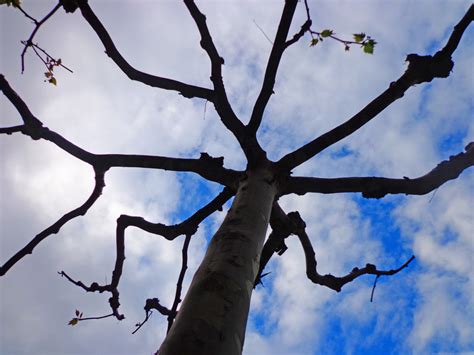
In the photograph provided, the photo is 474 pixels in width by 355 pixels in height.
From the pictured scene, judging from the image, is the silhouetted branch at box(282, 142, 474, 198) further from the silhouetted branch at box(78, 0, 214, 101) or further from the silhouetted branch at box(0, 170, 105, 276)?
the silhouetted branch at box(0, 170, 105, 276)

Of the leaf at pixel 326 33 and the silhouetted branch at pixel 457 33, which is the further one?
the leaf at pixel 326 33

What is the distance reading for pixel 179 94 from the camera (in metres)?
4.77

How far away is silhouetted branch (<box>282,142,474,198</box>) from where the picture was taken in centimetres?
433

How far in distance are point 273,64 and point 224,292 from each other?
3.11m

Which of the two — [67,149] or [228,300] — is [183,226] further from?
[228,300]

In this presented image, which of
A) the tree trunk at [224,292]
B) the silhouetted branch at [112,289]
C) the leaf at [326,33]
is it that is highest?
the leaf at [326,33]

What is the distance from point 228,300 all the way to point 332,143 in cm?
288

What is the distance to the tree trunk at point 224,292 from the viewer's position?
65.9 inches

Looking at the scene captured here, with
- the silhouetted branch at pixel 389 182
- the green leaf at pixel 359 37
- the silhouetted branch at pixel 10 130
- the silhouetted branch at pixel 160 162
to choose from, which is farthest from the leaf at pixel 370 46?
the silhouetted branch at pixel 10 130

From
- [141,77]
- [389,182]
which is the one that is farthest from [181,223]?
[389,182]

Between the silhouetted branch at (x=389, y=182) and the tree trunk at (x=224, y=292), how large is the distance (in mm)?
1484

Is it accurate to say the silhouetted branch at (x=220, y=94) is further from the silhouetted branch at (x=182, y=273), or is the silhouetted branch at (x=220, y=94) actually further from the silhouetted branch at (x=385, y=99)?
the silhouetted branch at (x=182, y=273)

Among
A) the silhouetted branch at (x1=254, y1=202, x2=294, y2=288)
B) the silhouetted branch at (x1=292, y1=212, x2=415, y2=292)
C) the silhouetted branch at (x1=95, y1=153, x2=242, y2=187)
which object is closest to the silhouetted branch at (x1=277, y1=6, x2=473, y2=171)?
the silhouetted branch at (x1=254, y1=202, x2=294, y2=288)

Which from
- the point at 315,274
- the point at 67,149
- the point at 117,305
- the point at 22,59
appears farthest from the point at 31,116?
the point at 315,274
